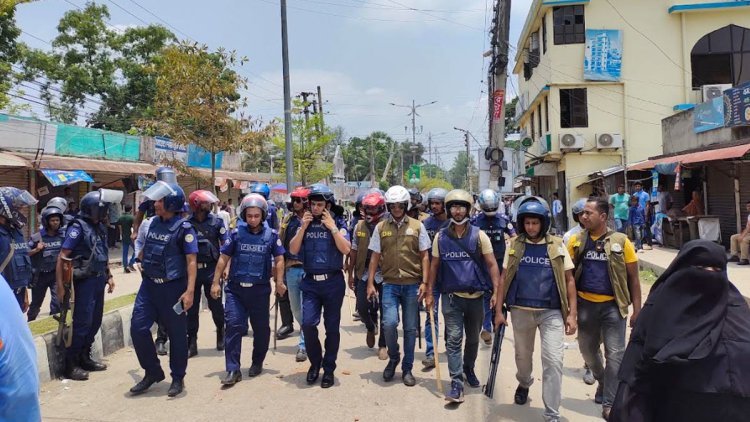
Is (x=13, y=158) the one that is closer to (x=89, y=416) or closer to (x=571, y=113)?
(x=89, y=416)

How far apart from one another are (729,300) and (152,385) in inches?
181

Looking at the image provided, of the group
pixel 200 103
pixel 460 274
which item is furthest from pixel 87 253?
pixel 200 103

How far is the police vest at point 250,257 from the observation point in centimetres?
505

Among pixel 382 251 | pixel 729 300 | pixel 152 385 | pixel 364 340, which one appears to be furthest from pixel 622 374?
pixel 364 340

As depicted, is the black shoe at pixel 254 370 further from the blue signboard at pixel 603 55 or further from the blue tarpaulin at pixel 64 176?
the blue signboard at pixel 603 55

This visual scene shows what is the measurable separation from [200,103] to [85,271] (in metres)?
8.78

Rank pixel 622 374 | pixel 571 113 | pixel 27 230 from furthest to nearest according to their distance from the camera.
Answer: pixel 571 113 → pixel 27 230 → pixel 622 374

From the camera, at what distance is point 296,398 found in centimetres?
463

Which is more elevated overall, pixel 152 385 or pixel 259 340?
pixel 259 340

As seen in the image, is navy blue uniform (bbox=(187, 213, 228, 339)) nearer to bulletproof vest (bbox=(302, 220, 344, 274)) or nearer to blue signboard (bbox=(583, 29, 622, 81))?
bulletproof vest (bbox=(302, 220, 344, 274))

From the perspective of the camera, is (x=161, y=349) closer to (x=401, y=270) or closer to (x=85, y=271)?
(x=85, y=271)

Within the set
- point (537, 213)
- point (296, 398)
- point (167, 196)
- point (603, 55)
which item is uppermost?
point (603, 55)

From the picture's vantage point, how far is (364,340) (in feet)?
22.0

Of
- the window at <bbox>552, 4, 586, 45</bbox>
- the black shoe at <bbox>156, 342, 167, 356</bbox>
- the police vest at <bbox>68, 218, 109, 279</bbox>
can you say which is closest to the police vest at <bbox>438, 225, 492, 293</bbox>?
the police vest at <bbox>68, 218, 109, 279</bbox>
